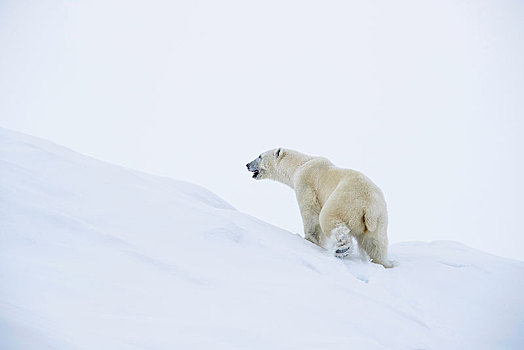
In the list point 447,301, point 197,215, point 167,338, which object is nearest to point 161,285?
point 167,338

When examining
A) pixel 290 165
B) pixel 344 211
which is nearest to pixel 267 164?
pixel 290 165

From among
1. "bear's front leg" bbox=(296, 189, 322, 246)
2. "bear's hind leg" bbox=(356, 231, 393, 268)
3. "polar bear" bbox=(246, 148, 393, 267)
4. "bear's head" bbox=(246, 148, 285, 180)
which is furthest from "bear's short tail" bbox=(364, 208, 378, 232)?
"bear's head" bbox=(246, 148, 285, 180)

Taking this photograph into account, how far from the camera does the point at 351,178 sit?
5.89m

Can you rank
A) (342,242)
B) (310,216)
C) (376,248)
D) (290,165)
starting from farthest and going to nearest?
(290,165), (310,216), (376,248), (342,242)

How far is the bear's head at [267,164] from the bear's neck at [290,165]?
16 centimetres

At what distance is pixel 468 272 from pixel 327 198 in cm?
212

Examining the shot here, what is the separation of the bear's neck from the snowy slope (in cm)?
279

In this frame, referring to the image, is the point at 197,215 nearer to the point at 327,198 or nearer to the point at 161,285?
the point at 161,285

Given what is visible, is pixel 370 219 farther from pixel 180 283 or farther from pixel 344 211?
pixel 180 283

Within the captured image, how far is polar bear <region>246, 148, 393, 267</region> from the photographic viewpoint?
544 cm

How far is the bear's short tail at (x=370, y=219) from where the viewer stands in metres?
5.40

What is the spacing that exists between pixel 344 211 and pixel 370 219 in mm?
352

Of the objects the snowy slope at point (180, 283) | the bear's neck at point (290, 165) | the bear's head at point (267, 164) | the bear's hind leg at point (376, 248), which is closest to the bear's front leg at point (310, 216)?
the bear's neck at point (290, 165)

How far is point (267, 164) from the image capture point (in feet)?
28.2
